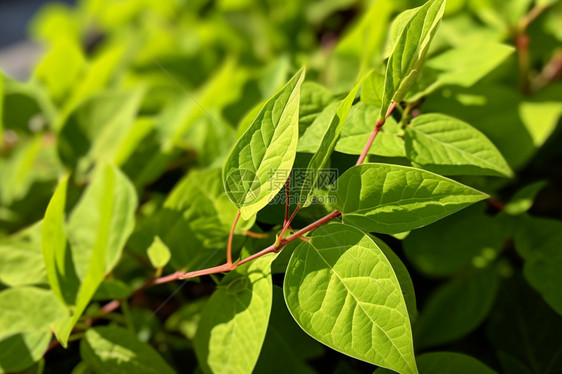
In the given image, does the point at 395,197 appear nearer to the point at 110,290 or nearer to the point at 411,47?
the point at 411,47

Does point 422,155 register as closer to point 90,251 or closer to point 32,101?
point 90,251

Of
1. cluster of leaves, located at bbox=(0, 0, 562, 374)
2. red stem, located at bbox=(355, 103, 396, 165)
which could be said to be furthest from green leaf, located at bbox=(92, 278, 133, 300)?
red stem, located at bbox=(355, 103, 396, 165)

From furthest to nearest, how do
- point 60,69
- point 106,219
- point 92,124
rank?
point 60,69 < point 92,124 < point 106,219

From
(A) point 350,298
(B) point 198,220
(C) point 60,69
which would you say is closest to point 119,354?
(B) point 198,220

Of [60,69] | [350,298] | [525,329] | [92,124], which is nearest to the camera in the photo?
[350,298]

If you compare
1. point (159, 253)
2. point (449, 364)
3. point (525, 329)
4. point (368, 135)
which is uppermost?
point (368, 135)

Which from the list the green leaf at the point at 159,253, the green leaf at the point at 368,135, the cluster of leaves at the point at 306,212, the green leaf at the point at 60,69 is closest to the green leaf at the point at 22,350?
the cluster of leaves at the point at 306,212
